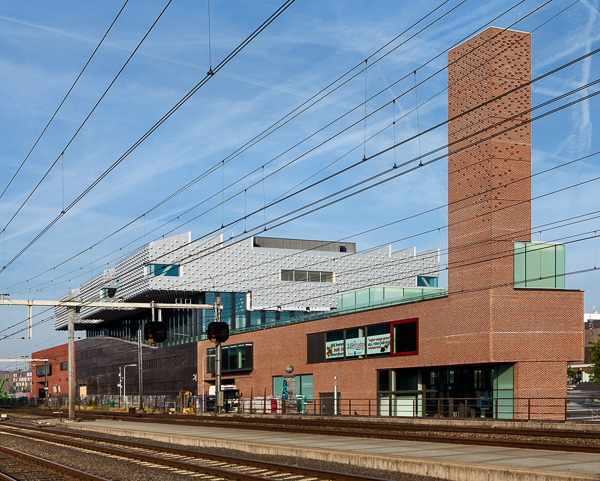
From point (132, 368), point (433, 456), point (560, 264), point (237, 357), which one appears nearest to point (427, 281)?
point (237, 357)

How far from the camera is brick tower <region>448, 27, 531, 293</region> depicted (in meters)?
47.0

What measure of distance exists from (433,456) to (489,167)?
104 feet

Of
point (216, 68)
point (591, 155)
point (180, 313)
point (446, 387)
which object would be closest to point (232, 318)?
point (180, 313)

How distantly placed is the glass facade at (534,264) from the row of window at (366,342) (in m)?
7.44

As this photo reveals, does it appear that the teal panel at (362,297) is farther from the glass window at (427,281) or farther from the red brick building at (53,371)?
the red brick building at (53,371)

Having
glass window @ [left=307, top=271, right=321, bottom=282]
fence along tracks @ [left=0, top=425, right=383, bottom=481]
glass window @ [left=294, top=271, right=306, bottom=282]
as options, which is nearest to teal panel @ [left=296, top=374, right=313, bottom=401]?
glass window @ [left=294, top=271, right=306, bottom=282]

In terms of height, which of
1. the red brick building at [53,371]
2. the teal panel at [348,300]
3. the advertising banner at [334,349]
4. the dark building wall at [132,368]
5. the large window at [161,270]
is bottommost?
the red brick building at [53,371]

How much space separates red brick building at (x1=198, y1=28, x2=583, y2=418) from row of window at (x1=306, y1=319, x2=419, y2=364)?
144 mm

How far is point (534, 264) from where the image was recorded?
4734 cm

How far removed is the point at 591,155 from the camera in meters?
28.0

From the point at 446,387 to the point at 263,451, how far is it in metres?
30.2

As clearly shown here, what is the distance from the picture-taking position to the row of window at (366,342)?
51.6 metres

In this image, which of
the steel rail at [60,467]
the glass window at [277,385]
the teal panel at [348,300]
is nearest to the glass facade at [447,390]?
the teal panel at [348,300]

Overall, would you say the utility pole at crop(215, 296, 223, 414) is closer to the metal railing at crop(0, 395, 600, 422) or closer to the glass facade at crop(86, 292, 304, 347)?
the metal railing at crop(0, 395, 600, 422)
